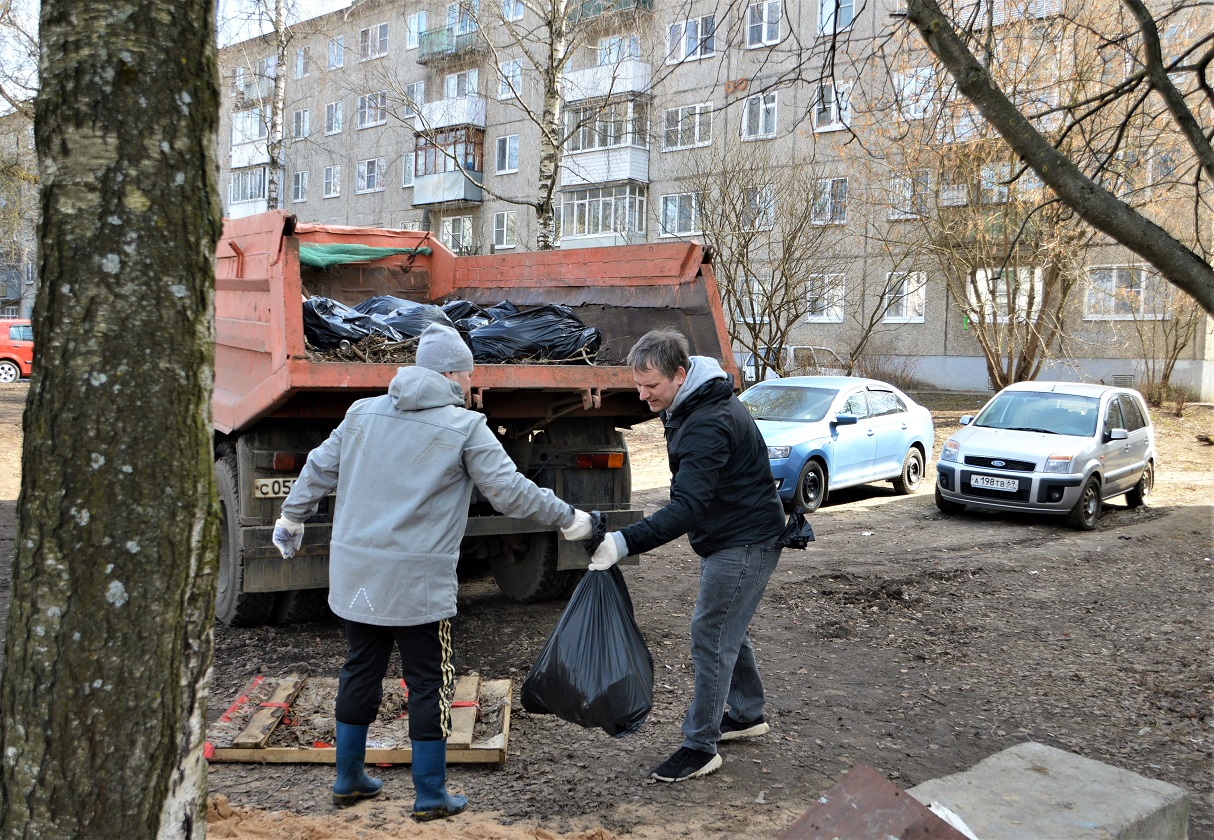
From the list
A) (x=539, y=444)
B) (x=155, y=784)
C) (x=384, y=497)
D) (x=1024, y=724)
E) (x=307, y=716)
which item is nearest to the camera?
(x=155, y=784)

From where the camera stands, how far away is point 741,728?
4.56m

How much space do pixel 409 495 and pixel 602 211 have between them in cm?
3190

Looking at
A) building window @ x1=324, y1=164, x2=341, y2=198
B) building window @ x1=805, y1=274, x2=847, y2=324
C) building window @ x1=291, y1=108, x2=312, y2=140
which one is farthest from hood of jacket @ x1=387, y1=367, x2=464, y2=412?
building window @ x1=324, y1=164, x2=341, y2=198

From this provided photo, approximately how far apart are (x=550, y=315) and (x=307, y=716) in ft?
8.92

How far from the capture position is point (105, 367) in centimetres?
199

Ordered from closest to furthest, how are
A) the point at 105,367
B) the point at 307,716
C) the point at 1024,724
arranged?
the point at 105,367
the point at 307,716
the point at 1024,724

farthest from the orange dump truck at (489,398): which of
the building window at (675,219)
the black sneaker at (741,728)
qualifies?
the building window at (675,219)

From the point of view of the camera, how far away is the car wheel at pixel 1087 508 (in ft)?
36.0

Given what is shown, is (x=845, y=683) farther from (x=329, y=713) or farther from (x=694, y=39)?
(x=694, y=39)

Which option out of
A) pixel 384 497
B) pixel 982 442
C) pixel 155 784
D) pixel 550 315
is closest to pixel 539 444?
pixel 550 315

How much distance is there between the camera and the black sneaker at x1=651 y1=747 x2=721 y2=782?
4074 millimetres

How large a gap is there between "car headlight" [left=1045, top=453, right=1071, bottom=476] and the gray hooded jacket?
340 inches

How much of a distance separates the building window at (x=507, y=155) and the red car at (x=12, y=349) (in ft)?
56.0

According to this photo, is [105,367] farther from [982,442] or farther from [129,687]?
[982,442]
